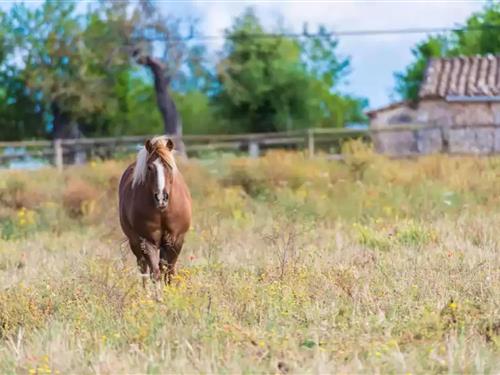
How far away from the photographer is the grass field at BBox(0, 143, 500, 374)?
289 inches

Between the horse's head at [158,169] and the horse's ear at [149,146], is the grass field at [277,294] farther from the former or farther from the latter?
the horse's ear at [149,146]

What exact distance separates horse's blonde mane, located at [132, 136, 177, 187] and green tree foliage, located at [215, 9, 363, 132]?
131 ft

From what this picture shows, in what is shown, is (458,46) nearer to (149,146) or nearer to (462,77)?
Result: (462,77)

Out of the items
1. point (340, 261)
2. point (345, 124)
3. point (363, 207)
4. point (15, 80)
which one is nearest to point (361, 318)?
point (340, 261)

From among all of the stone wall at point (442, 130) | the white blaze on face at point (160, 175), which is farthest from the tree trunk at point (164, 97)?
the white blaze on face at point (160, 175)

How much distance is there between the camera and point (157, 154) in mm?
11406

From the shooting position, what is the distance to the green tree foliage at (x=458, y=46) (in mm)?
59750

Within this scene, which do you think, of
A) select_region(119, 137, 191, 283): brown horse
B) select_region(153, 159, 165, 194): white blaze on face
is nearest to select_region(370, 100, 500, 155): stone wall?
select_region(119, 137, 191, 283): brown horse

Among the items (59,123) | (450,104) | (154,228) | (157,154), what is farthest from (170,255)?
(59,123)

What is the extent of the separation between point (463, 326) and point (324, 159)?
55.8 ft

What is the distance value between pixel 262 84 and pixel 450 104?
13.5 m

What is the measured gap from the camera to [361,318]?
8477 mm

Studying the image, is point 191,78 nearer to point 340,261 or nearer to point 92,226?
point 92,226

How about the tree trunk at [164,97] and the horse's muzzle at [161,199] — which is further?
the tree trunk at [164,97]
